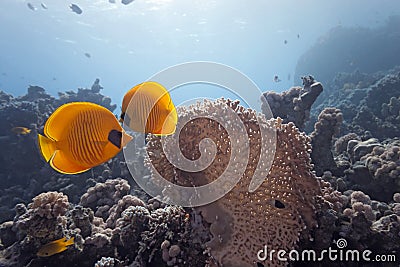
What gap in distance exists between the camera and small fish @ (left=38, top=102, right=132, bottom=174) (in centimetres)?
151

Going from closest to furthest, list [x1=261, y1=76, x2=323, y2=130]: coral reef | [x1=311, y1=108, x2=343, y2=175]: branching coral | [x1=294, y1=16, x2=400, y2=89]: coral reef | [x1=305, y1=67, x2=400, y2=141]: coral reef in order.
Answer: [x1=311, y1=108, x2=343, y2=175]: branching coral < [x1=261, y1=76, x2=323, y2=130]: coral reef < [x1=305, y1=67, x2=400, y2=141]: coral reef < [x1=294, y1=16, x2=400, y2=89]: coral reef

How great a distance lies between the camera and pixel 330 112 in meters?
6.79

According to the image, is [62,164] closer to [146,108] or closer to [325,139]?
[146,108]

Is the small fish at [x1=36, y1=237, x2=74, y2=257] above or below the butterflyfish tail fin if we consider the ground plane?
below

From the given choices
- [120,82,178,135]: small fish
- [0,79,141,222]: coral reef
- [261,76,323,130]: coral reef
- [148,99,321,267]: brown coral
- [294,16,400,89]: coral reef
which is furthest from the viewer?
[294,16,400,89]: coral reef

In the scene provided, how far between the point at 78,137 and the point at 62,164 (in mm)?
181

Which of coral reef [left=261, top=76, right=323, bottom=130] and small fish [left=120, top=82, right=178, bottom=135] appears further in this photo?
coral reef [left=261, top=76, right=323, bottom=130]

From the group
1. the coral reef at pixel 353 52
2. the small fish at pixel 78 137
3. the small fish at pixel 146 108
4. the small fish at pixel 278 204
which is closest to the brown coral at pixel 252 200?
the small fish at pixel 278 204

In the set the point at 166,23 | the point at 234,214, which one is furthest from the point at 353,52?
the point at 234,214

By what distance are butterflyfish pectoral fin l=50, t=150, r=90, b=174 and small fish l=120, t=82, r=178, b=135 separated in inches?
16.8

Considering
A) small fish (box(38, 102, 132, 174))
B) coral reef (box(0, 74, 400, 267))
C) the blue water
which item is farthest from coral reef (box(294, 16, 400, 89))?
small fish (box(38, 102, 132, 174))

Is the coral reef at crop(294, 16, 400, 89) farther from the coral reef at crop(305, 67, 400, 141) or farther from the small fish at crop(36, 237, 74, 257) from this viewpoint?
the small fish at crop(36, 237, 74, 257)

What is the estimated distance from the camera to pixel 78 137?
1.52 metres

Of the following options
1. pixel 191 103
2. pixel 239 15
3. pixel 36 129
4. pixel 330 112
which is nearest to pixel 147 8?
Answer: pixel 239 15
